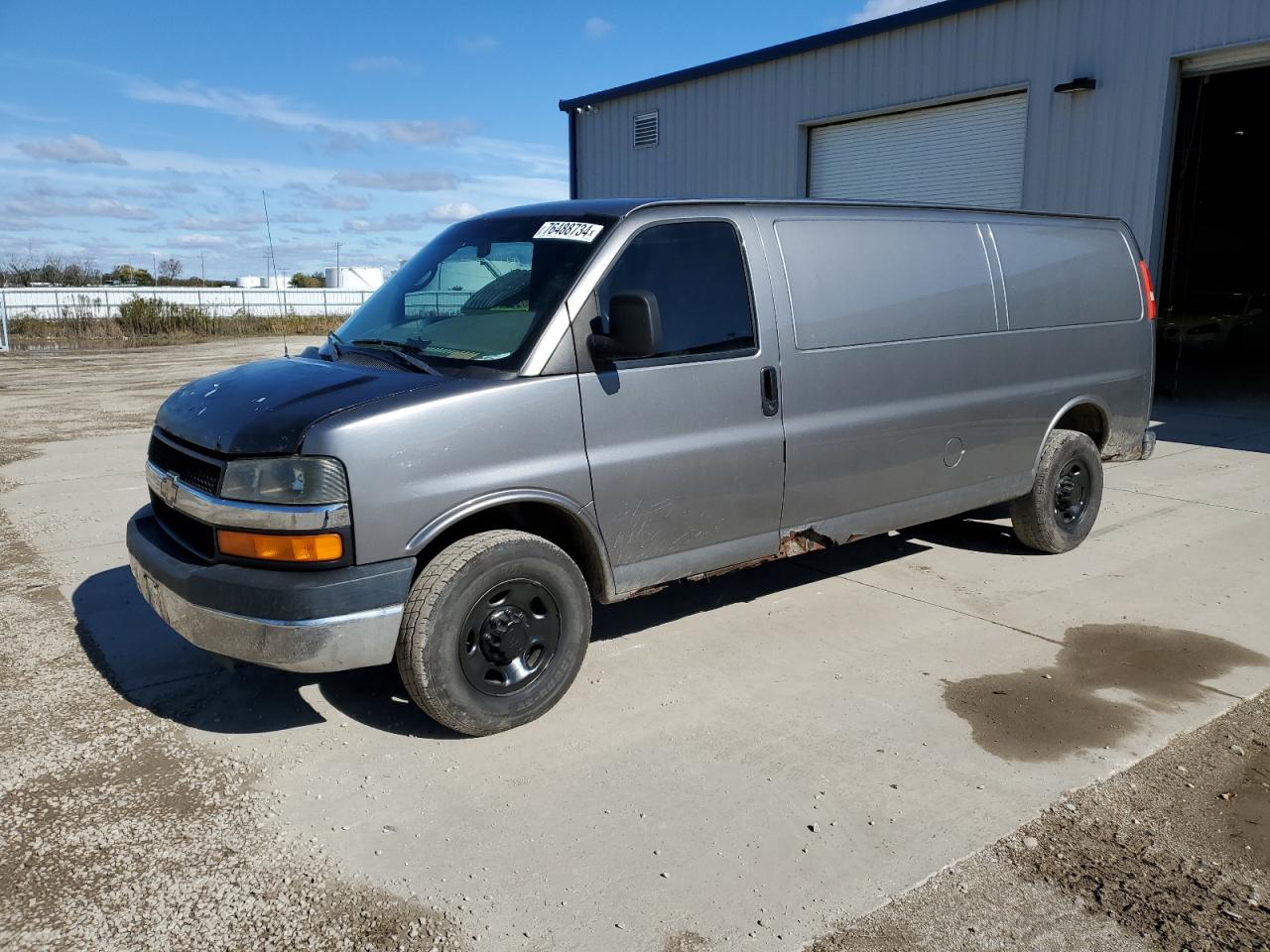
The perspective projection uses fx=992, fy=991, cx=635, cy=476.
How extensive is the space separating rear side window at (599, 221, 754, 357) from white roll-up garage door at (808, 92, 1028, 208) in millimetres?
9061

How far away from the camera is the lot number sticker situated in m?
4.23

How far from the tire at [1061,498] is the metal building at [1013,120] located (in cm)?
696

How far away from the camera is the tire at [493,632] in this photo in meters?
3.68

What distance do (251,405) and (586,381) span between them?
130 centimetres

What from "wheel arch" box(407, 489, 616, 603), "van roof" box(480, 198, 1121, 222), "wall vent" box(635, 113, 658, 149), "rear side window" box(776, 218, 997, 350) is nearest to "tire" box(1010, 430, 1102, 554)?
"rear side window" box(776, 218, 997, 350)

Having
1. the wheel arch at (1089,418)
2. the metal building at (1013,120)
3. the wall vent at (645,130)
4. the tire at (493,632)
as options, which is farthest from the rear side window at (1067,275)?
the wall vent at (645,130)

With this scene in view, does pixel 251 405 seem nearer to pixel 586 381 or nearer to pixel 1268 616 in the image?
pixel 586 381

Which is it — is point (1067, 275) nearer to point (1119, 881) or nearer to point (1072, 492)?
point (1072, 492)

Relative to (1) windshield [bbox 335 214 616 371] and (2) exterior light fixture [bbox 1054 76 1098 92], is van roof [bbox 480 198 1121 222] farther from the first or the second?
(2) exterior light fixture [bbox 1054 76 1098 92]

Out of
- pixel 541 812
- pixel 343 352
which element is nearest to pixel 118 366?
pixel 343 352

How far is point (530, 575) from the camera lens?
154 inches

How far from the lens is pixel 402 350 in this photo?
430cm

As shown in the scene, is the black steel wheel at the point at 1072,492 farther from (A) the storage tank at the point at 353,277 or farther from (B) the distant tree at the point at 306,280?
(B) the distant tree at the point at 306,280

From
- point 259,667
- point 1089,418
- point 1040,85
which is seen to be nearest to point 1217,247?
point 1040,85
